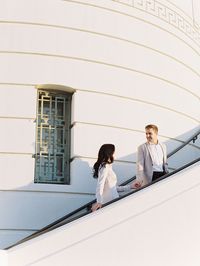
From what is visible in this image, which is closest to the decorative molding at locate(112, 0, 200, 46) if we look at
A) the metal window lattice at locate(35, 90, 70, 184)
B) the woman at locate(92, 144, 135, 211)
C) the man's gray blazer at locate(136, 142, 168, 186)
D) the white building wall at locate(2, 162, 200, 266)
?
the metal window lattice at locate(35, 90, 70, 184)

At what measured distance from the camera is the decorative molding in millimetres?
9334

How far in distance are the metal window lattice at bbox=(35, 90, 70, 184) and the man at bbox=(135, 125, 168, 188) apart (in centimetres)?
171

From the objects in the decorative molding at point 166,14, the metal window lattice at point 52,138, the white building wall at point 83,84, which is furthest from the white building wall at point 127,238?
the decorative molding at point 166,14

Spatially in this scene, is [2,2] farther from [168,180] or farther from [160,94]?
[168,180]

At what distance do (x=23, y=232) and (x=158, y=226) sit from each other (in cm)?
295

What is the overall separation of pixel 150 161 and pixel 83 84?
2.10 meters

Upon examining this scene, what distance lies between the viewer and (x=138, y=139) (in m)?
8.79

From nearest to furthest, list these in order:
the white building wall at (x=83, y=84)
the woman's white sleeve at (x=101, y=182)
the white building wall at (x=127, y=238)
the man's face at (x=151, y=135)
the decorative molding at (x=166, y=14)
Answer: the white building wall at (x=127, y=238), the woman's white sleeve at (x=101, y=182), the man's face at (x=151, y=135), the white building wall at (x=83, y=84), the decorative molding at (x=166, y=14)

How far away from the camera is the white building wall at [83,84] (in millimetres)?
8023

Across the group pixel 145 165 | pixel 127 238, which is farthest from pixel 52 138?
pixel 127 238

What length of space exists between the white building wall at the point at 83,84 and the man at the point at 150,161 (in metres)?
1.41

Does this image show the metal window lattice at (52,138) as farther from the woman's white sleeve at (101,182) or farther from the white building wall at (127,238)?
the white building wall at (127,238)

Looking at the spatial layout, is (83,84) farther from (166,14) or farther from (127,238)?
(127,238)

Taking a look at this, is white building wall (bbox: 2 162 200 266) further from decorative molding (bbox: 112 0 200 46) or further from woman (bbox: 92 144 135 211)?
decorative molding (bbox: 112 0 200 46)
